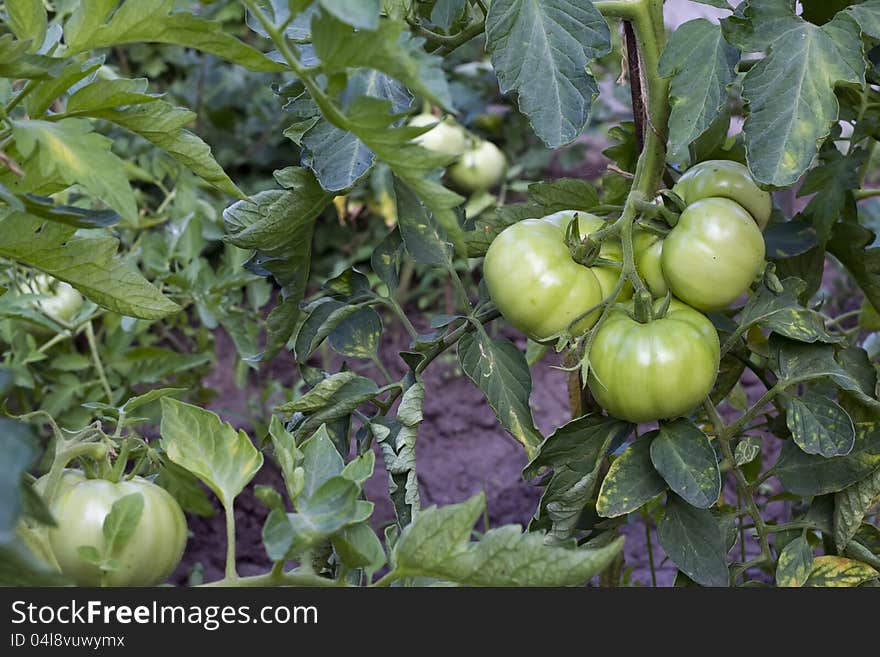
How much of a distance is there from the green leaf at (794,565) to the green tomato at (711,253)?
233 mm

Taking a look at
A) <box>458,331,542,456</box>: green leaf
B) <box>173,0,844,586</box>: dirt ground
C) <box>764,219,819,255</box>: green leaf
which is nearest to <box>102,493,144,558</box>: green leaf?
<box>458,331,542,456</box>: green leaf

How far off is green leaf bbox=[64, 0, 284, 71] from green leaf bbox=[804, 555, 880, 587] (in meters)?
0.65

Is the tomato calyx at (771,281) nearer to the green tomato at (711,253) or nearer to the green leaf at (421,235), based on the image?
the green tomato at (711,253)

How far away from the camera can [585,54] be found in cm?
81

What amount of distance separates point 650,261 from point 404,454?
11.1 inches

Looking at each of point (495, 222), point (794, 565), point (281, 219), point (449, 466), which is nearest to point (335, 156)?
point (281, 219)

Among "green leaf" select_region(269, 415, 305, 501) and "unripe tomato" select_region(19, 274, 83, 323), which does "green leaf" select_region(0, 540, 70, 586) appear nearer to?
"green leaf" select_region(269, 415, 305, 501)

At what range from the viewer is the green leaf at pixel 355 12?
479 mm

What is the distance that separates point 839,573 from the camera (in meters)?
0.89

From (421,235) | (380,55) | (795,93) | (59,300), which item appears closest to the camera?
(380,55)

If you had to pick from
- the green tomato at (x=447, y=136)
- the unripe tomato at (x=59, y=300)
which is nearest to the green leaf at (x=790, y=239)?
the unripe tomato at (x=59, y=300)

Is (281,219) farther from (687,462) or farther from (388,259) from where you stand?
(687,462)

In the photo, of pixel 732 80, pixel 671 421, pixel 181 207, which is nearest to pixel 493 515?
pixel 181 207
